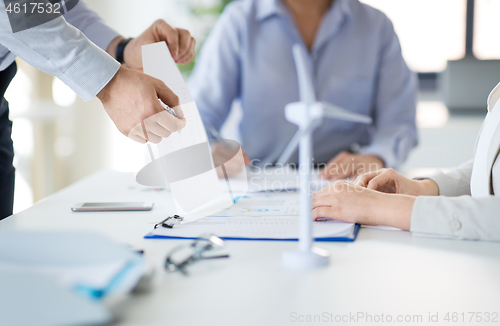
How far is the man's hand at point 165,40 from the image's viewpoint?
3.57 feet

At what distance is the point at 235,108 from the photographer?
2652 millimetres

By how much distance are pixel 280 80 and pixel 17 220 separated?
113cm

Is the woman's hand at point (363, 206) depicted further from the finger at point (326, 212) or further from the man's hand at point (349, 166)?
the man's hand at point (349, 166)

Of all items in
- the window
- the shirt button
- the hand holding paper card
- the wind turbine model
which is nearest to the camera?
the wind turbine model

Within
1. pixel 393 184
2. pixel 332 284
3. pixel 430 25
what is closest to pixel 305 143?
pixel 332 284

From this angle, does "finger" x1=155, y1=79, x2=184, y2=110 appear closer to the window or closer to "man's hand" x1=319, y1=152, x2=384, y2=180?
"man's hand" x1=319, y1=152, x2=384, y2=180

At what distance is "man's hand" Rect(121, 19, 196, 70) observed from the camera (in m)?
1.09

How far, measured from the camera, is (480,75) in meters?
2.65

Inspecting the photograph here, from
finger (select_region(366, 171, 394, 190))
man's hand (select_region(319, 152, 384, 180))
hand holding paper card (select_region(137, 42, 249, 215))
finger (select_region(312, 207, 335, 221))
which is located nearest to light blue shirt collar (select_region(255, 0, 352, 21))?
man's hand (select_region(319, 152, 384, 180))

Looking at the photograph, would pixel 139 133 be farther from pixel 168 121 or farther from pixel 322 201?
pixel 322 201

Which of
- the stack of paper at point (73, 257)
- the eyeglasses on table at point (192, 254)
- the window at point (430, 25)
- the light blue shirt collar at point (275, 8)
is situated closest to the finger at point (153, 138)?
the eyeglasses on table at point (192, 254)

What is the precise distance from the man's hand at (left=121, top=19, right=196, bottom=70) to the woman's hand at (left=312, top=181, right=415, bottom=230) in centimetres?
49

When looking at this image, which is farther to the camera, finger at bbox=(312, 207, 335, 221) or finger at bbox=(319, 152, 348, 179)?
finger at bbox=(319, 152, 348, 179)

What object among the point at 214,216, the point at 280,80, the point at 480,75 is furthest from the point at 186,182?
the point at 480,75
